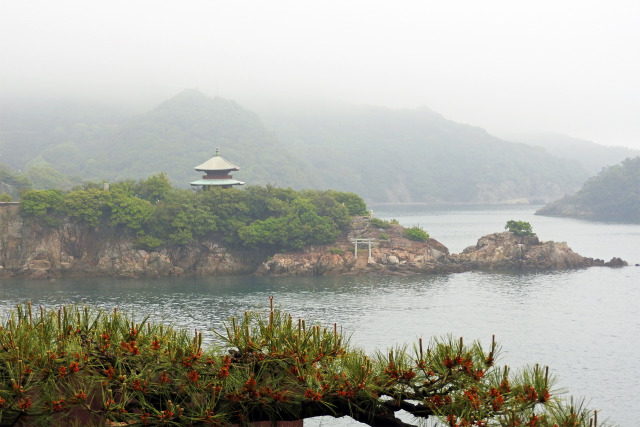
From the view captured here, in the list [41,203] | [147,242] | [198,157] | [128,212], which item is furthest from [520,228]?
[198,157]

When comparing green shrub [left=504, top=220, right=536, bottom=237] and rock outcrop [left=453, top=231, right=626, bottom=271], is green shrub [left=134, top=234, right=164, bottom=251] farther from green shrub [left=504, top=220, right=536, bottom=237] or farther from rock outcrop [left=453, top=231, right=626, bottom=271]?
green shrub [left=504, top=220, right=536, bottom=237]

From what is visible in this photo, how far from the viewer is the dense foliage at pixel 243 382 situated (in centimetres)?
973

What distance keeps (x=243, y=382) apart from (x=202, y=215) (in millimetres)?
51269

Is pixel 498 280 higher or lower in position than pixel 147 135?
lower

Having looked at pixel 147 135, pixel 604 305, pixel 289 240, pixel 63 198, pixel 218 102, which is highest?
pixel 218 102

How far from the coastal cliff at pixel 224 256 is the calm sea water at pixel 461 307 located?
2.52m

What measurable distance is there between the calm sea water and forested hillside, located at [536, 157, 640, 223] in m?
65.6

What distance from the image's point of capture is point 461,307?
45.2 metres

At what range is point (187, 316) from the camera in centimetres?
4134

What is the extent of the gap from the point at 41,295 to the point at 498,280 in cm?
3342

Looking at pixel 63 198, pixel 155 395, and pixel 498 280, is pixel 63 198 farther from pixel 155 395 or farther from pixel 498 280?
pixel 155 395

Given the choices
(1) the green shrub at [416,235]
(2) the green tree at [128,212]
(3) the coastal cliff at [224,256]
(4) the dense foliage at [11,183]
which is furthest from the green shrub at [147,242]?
(4) the dense foliage at [11,183]

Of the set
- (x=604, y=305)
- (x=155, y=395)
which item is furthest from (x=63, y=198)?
(x=155, y=395)

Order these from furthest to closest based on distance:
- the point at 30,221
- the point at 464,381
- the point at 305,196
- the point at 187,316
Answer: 1. the point at 305,196
2. the point at 30,221
3. the point at 187,316
4. the point at 464,381
